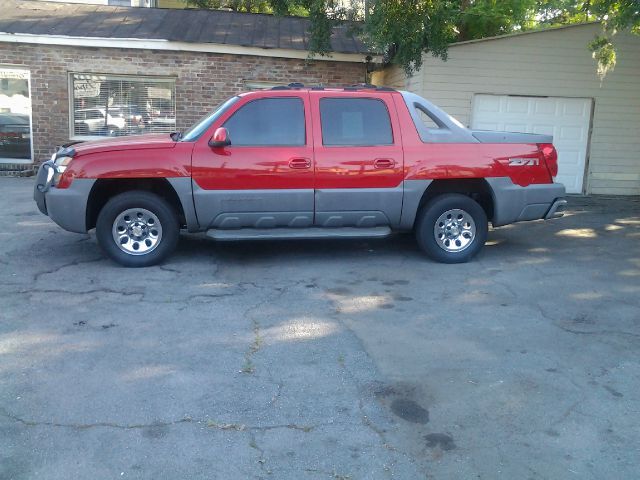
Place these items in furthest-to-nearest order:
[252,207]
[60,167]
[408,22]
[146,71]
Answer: [146,71] < [408,22] < [252,207] < [60,167]

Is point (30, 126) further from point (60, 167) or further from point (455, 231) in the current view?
point (455, 231)

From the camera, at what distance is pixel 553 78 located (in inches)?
507

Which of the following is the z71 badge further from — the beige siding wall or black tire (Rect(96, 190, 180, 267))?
the beige siding wall

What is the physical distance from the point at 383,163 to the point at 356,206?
0.58 metres

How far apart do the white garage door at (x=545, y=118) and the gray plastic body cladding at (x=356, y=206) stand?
6421 mm

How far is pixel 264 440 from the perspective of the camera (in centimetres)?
354

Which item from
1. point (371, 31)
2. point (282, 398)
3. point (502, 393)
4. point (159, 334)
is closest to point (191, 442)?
point (282, 398)

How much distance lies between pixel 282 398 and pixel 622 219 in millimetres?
8785

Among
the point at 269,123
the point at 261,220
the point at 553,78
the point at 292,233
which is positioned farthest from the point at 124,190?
the point at 553,78

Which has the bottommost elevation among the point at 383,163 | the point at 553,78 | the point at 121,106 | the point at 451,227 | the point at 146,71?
the point at 451,227

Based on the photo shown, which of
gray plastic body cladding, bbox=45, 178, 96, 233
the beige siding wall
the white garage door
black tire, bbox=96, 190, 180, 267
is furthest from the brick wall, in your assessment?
gray plastic body cladding, bbox=45, 178, 96, 233

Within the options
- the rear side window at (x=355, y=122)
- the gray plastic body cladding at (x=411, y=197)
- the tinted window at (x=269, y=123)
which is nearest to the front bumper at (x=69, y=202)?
the tinted window at (x=269, y=123)

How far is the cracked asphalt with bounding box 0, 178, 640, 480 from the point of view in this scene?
3404 millimetres

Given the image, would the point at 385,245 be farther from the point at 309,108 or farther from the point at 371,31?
the point at 371,31
